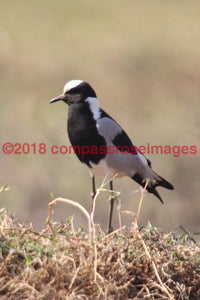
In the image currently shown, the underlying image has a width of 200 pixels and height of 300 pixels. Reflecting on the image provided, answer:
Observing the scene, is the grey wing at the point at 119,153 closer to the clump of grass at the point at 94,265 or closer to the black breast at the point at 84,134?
the black breast at the point at 84,134

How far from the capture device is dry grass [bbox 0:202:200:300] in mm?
2858

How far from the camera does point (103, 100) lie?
29.9 ft

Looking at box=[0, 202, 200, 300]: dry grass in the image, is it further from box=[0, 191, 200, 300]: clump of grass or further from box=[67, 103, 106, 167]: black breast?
box=[67, 103, 106, 167]: black breast

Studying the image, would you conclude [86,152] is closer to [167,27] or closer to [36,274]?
[36,274]

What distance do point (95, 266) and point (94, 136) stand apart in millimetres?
2302

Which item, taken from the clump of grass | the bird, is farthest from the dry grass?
the bird

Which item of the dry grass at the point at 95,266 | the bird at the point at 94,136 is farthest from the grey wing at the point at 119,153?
the dry grass at the point at 95,266

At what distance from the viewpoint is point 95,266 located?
295cm

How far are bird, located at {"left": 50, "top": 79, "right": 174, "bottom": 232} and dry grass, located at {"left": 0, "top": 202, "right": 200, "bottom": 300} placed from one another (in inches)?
67.3

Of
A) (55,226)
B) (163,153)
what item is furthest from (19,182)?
(55,226)

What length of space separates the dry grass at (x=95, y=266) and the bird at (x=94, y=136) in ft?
5.61

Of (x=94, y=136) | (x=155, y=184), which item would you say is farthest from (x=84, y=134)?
(x=155, y=184)

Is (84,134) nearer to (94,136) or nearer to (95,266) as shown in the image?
(94,136)

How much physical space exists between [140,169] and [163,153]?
263 centimetres
